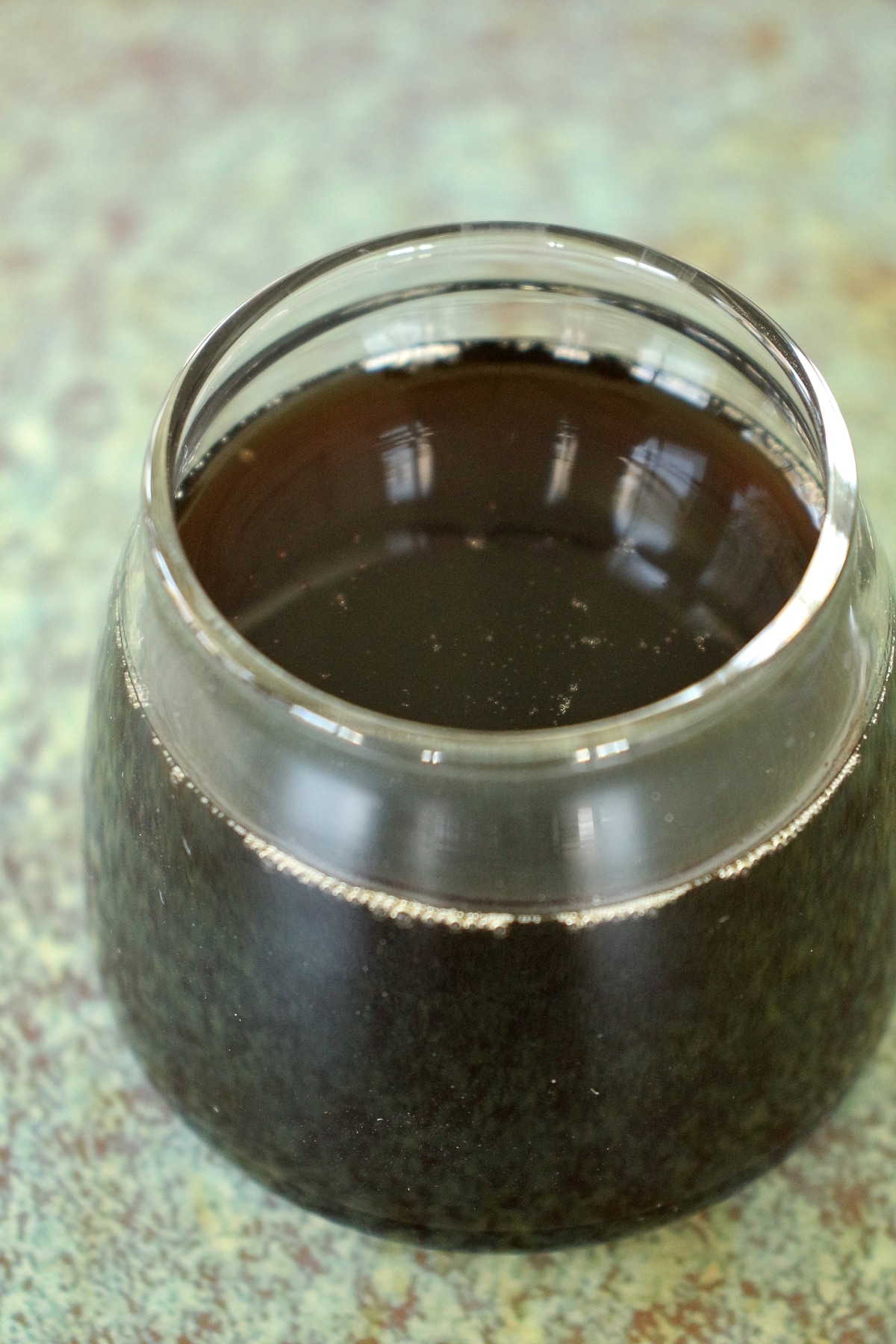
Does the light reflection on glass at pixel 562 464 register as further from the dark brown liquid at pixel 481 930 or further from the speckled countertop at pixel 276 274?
the speckled countertop at pixel 276 274

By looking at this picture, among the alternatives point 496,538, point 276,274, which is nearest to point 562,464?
point 496,538

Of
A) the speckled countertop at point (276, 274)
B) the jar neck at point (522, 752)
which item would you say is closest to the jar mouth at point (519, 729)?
the jar neck at point (522, 752)

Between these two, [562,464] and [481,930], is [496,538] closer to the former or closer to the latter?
[562,464]

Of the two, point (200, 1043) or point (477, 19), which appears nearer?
point (200, 1043)

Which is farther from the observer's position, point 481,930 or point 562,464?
point 562,464

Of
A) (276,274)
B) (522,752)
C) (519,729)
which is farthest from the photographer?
(276,274)

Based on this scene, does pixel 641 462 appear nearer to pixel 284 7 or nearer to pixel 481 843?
pixel 481 843

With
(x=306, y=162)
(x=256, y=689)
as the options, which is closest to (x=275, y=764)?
(x=256, y=689)

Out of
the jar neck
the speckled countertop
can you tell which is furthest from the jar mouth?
Answer: the speckled countertop

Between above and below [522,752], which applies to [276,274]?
below
